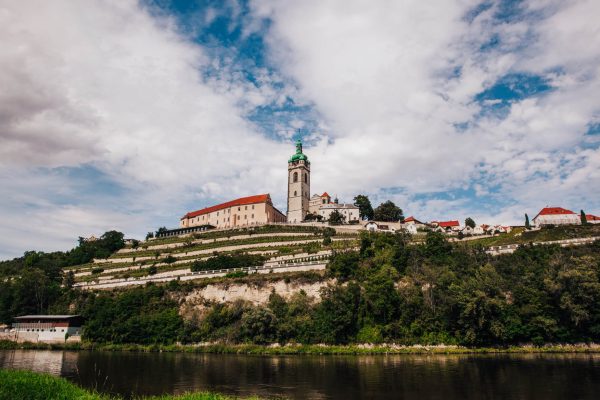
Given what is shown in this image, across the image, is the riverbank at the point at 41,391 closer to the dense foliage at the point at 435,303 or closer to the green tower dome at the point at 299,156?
the dense foliage at the point at 435,303

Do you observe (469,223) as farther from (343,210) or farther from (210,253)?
(210,253)

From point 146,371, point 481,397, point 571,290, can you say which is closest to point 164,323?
point 146,371

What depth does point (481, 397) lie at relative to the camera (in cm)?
2338

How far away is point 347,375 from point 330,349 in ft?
50.8

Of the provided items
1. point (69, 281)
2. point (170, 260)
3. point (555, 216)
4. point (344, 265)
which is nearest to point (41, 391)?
point (344, 265)

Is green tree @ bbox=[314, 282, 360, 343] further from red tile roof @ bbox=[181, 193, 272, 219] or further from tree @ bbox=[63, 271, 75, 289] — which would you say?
red tile roof @ bbox=[181, 193, 272, 219]

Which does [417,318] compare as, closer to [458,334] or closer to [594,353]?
[458,334]

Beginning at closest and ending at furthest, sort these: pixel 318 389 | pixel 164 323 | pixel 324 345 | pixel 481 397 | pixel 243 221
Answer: pixel 481 397 < pixel 318 389 < pixel 324 345 < pixel 164 323 < pixel 243 221

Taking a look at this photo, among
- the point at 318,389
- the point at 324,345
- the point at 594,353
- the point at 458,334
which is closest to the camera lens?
the point at 318,389

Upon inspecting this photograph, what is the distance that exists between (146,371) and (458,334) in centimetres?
3240

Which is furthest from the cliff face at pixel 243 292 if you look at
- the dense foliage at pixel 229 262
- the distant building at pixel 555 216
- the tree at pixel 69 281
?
the distant building at pixel 555 216

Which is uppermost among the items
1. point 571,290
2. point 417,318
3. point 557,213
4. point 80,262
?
point 557,213

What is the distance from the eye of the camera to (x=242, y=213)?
4370 inches

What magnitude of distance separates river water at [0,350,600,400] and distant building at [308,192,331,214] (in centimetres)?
7394
